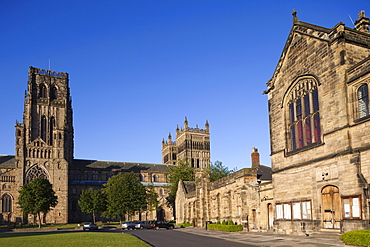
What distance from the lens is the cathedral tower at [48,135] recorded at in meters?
94.8

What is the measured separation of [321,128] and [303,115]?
2.87m

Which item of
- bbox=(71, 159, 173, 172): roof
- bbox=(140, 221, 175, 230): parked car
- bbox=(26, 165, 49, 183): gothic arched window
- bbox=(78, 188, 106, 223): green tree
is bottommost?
bbox=(140, 221, 175, 230): parked car

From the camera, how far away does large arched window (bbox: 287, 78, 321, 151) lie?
27.2 m

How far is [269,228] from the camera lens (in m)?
34.8

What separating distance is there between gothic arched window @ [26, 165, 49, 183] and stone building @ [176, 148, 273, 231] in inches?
2013

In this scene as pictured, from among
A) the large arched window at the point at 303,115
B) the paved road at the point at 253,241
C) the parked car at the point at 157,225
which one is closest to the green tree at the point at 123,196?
the parked car at the point at 157,225

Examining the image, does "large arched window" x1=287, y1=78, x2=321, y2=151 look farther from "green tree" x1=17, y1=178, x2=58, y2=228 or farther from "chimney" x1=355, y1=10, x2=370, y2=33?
"green tree" x1=17, y1=178, x2=58, y2=228

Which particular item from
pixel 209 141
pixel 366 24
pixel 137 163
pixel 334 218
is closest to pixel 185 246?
pixel 334 218

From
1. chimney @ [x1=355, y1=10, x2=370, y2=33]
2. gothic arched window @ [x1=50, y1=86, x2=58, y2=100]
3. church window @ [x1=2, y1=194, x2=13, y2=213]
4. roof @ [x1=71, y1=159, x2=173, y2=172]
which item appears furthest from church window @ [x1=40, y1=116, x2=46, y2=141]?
chimney @ [x1=355, y1=10, x2=370, y2=33]

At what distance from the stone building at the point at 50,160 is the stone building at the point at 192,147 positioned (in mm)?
25412

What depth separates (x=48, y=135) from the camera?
102m

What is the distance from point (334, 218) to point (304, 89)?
9.94m

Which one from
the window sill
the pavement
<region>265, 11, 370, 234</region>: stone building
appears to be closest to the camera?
the pavement

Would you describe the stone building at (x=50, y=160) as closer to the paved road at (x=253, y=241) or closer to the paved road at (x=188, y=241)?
the paved road at (x=188, y=241)
